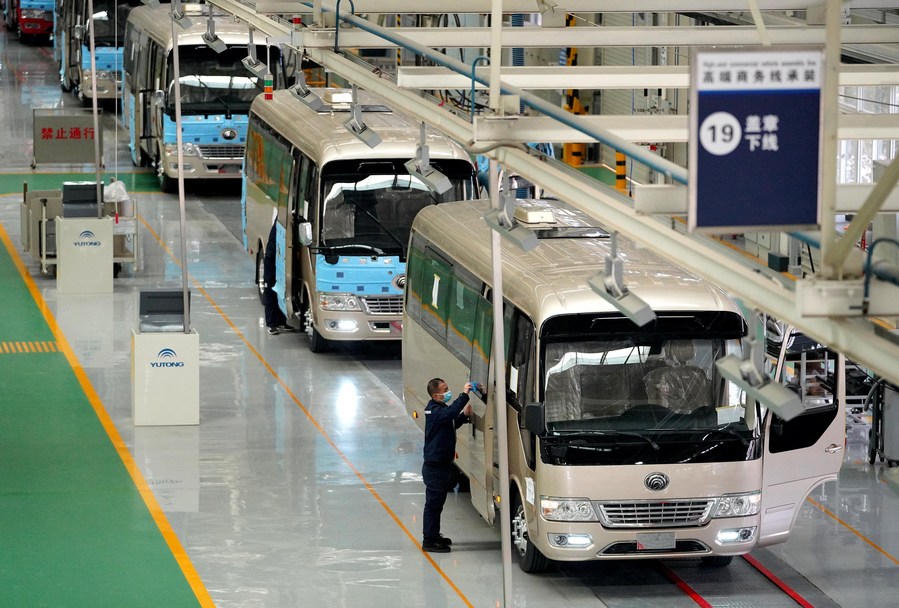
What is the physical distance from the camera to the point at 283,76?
28906mm

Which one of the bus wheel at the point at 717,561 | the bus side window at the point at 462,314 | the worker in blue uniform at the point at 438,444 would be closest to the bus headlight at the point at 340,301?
the bus side window at the point at 462,314

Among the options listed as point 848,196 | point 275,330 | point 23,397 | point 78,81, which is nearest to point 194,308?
point 275,330

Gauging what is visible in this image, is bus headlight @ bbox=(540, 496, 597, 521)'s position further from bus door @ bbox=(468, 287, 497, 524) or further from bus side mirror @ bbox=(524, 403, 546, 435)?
bus door @ bbox=(468, 287, 497, 524)

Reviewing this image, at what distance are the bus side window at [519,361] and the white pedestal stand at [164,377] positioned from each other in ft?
16.8

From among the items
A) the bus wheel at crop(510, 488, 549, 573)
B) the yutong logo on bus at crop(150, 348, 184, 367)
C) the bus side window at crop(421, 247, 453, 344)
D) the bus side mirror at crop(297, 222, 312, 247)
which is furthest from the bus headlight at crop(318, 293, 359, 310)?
the bus wheel at crop(510, 488, 549, 573)

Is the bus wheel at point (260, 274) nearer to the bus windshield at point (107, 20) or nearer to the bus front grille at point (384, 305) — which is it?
the bus front grille at point (384, 305)

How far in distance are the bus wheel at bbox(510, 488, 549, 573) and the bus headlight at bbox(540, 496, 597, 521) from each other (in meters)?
0.52

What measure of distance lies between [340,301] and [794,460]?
801cm

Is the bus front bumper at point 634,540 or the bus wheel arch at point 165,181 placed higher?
the bus wheel arch at point 165,181

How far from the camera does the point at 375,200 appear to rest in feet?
64.6

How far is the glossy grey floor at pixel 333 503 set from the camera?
12.7 m

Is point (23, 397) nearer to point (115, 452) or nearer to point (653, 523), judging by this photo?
point (115, 452)

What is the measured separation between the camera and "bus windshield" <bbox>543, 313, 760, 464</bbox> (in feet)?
40.2

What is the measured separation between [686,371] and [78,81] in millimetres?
31555
